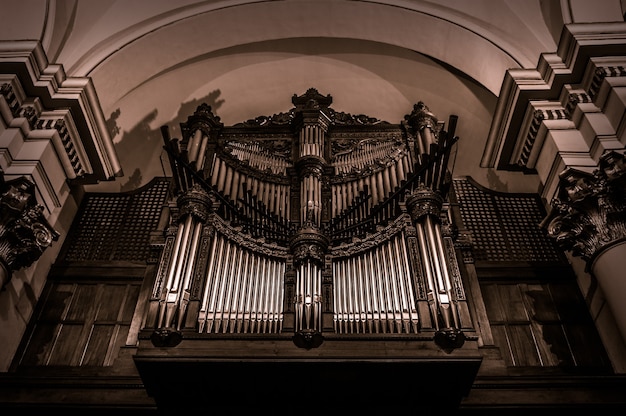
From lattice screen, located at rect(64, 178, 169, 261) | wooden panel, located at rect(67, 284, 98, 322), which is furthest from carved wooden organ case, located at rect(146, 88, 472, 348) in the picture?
wooden panel, located at rect(67, 284, 98, 322)

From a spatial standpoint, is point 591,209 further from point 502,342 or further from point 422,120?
point 422,120

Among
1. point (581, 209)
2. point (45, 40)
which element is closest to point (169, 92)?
point (45, 40)

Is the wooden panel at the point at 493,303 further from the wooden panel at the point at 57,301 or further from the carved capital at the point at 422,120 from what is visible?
the wooden panel at the point at 57,301

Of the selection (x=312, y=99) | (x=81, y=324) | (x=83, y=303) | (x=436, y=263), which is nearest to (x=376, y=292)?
(x=436, y=263)

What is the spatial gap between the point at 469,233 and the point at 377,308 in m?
1.75

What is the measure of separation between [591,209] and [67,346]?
16.3ft

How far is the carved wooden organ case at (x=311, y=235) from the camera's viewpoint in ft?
15.6

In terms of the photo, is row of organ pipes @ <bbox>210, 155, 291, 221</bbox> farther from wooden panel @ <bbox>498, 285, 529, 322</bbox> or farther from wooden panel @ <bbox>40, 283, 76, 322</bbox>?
wooden panel @ <bbox>498, 285, 529, 322</bbox>

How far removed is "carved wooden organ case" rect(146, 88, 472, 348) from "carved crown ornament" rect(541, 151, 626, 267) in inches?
38.6

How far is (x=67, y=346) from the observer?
576cm

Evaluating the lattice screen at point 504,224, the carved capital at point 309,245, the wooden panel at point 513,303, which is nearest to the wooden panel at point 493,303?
the wooden panel at point 513,303

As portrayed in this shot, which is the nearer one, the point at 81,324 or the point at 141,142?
the point at 81,324

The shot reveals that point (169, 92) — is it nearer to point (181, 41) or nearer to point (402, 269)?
point (181, 41)

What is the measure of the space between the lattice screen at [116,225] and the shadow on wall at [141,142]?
705 mm
